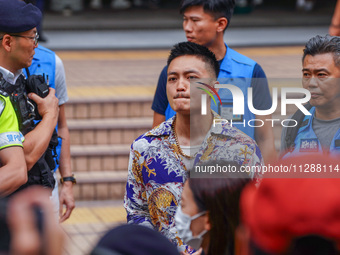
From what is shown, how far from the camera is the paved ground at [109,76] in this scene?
541 centimetres

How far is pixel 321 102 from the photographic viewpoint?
A: 9.66 feet

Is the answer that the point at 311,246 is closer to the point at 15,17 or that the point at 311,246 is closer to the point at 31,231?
the point at 31,231

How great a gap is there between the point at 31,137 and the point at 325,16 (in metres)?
12.1

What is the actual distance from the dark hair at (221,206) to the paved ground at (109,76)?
2.86 m

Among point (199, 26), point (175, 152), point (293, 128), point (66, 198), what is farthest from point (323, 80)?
point (66, 198)

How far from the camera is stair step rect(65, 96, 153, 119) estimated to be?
657 centimetres

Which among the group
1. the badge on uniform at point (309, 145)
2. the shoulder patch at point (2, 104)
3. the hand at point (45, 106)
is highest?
the shoulder patch at point (2, 104)

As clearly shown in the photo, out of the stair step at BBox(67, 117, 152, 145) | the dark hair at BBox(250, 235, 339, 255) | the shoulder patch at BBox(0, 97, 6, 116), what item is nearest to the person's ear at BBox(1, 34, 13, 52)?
the shoulder patch at BBox(0, 97, 6, 116)

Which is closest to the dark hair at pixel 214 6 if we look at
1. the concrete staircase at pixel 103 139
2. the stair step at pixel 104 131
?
the concrete staircase at pixel 103 139

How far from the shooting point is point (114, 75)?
8109 mm

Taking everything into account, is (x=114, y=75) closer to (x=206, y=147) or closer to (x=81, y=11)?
(x=206, y=147)

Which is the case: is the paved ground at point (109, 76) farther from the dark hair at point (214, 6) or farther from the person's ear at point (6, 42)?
the person's ear at point (6, 42)

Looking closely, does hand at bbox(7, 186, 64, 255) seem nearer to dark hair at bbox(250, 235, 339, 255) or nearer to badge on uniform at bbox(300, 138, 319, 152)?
dark hair at bbox(250, 235, 339, 255)

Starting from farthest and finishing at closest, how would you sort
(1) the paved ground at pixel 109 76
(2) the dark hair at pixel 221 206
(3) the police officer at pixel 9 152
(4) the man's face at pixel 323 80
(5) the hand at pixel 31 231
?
(1) the paved ground at pixel 109 76 < (4) the man's face at pixel 323 80 < (3) the police officer at pixel 9 152 < (2) the dark hair at pixel 221 206 < (5) the hand at pixel 31 231
